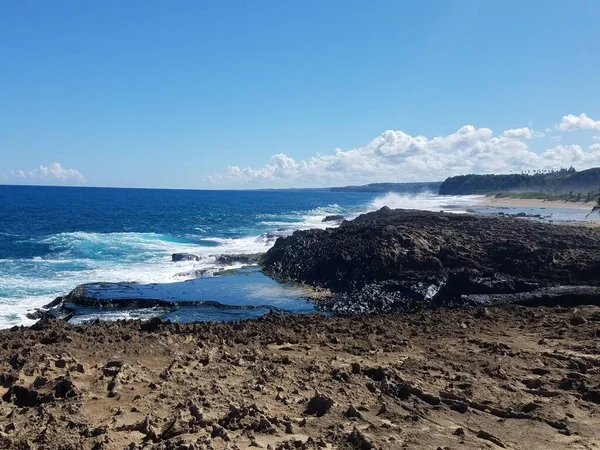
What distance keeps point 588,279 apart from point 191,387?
61.4 ft

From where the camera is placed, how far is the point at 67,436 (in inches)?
266

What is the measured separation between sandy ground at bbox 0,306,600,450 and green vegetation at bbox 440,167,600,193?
354 feet

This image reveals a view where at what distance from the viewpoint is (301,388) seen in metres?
8.77

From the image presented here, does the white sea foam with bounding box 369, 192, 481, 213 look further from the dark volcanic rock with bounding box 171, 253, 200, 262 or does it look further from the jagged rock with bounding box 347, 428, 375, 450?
the jagged rock with bounding box 347, 428, 375, 450

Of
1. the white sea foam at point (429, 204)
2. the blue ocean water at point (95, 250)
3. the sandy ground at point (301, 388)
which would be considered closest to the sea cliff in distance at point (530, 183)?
the white sea foam at point (429, 204)

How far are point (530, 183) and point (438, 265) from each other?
147882 millimetres

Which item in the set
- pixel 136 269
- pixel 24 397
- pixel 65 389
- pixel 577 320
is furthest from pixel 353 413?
pixel 136 269

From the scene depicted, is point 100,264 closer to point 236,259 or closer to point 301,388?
point 236,259

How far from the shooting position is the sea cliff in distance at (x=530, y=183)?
134 m

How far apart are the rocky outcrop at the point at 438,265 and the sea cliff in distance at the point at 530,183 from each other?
89383 mm

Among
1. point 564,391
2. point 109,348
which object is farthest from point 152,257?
point 564,391

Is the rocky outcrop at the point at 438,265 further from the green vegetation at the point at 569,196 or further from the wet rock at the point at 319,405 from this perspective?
the green vegetation at the point at 569,196

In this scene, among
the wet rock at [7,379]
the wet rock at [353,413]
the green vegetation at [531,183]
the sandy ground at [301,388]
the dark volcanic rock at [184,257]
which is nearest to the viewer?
the sandy ground at [301,388]

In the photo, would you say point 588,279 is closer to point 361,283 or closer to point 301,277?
point 361,283
